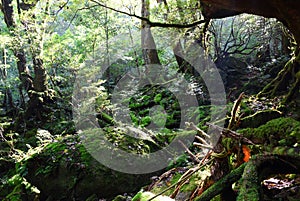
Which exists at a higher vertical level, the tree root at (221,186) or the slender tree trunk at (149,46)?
the slender tree trunk at (149,46)

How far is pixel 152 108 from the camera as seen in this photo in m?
11.4

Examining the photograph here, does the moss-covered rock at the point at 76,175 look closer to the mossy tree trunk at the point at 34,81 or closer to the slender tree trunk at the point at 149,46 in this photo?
the mossy tree trunk at the point at 34,81

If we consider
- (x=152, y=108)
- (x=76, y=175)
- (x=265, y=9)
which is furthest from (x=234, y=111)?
(x=152, y=108)

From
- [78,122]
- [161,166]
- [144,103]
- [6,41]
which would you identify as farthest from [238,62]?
[6,41]

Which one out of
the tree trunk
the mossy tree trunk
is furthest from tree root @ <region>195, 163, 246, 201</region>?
the mossy tree trunk

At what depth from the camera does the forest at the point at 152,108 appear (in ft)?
6.77

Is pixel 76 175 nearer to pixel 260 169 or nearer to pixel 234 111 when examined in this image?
pixel 234 111

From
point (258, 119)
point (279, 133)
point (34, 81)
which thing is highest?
point (279, 133)

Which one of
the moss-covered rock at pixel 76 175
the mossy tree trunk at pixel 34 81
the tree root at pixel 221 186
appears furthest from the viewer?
the mossy tree trunk at pixel 34 81

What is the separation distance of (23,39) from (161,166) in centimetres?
724

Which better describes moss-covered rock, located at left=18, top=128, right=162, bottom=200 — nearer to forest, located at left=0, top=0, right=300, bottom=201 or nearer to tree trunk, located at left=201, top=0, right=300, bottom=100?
forest, located at left=0, top=0, right=300, bottom=201

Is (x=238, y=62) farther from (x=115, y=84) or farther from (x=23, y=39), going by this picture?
(x=23, y=39)

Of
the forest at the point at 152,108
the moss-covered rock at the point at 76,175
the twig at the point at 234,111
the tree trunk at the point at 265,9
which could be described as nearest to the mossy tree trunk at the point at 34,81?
the forest at the point at 152,108

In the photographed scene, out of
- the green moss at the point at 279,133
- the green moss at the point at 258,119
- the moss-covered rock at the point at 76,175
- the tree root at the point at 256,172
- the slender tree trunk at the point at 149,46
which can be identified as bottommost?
the moss-covered rock at the point at 76,175
